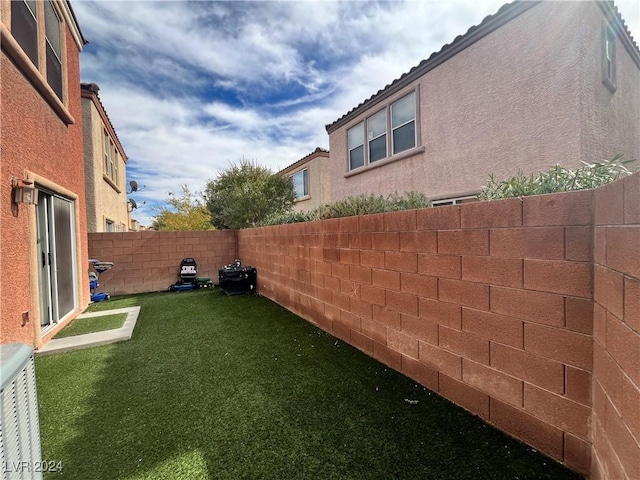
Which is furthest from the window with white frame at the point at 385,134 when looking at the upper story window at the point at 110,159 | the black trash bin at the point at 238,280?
the upper story window at the point at 110,159

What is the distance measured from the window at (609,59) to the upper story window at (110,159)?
14673 mm

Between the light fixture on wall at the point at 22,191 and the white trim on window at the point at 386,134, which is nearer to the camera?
the light fixture on wall at the point at 22,191

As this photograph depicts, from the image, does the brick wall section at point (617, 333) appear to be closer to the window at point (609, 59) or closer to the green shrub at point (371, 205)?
the green shrub at point (371, 205)

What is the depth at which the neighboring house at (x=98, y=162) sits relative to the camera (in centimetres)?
1000

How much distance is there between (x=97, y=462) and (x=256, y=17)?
717 centimetres

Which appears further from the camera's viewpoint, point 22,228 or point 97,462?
point 22,228

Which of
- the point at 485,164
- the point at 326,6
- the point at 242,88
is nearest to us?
the point at 326,6

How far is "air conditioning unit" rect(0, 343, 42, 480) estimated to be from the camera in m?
1.26

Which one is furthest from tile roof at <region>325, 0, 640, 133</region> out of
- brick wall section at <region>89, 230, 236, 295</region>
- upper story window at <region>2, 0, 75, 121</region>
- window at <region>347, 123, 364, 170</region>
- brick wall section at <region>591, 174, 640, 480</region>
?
upper story window at <region>2, 0, 75, 121</region>

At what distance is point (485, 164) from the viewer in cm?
645

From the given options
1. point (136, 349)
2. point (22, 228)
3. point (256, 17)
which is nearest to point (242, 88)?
point (256, 17)

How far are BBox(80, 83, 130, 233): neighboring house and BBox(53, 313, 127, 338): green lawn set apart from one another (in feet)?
16.9

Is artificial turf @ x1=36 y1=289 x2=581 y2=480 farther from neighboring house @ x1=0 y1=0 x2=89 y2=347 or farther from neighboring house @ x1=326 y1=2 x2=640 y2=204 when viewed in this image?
neighboring house @ x1=326 y1=2 x2=640 y2=204

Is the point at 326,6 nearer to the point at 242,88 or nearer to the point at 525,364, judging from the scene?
the point at 242,88
